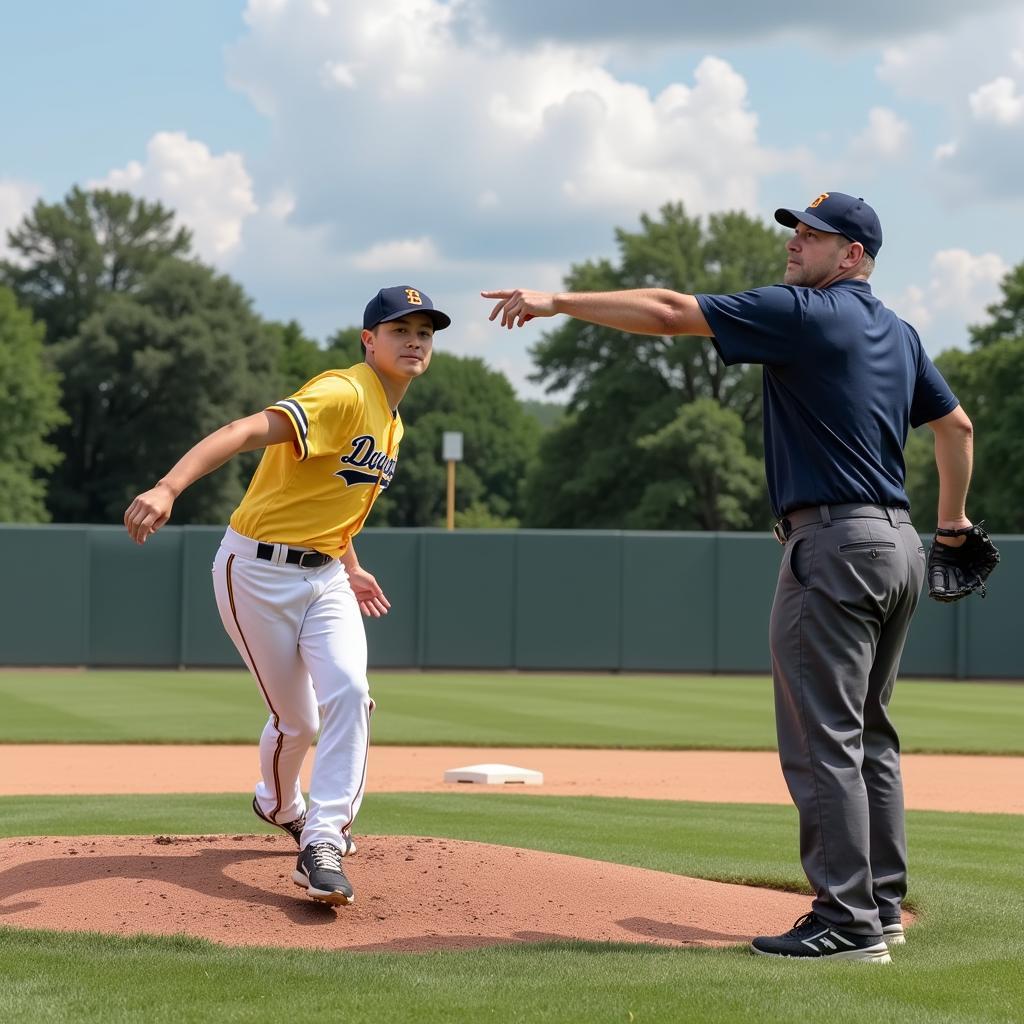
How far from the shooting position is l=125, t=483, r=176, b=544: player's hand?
405cm

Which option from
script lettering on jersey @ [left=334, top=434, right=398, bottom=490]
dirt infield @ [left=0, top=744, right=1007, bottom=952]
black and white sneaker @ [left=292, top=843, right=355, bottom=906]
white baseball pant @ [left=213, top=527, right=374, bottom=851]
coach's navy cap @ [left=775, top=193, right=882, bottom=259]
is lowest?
dirt infield @ [left=0, top=744, right=1007, bottom=952]

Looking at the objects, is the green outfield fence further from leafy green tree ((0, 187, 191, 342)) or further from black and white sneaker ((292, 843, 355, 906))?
leafy green tree ((0, 187, 191, 342))

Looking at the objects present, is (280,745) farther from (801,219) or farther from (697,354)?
(697,354)

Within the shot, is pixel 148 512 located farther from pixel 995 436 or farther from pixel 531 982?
pixel 995 436

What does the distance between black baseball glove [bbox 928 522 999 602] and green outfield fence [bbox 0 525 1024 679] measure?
18220mm

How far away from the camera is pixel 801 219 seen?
4363 mm

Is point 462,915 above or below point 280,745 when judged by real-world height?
below

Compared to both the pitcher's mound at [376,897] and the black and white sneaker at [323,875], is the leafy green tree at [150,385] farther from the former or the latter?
the black and white sneaker at [323,875]

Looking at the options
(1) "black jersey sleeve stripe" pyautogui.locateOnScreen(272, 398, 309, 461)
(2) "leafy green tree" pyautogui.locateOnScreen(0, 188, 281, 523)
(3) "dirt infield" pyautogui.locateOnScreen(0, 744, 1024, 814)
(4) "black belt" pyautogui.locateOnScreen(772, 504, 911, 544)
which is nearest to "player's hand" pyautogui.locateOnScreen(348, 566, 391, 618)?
(1) "black jersey sleeve stripe" pyautogui.locateOnScreen(272, 398, 309, 461)

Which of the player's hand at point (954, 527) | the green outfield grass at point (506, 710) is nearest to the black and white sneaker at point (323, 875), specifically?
the player's hand at point (954, 527)

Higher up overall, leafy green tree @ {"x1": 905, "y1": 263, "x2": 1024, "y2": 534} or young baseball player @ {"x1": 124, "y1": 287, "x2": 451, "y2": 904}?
leafy green tree @ {"x1": 905, "y1": 263, "x2": 1024, "y2": 534}

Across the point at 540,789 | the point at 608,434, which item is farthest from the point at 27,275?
the point at 540,789

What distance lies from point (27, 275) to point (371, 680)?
42.8m

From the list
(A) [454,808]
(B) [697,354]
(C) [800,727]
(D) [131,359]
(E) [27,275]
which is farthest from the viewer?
(E) [27,275]
